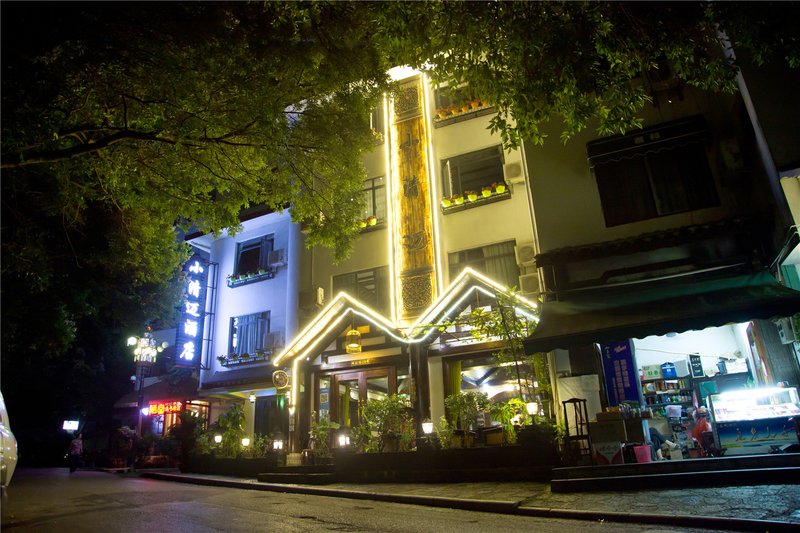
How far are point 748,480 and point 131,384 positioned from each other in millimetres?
31584

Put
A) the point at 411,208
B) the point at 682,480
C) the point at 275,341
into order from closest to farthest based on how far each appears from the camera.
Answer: the point at 682,480
the point at 411,208
the point at 275,341

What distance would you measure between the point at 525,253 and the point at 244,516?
10093 millimetres

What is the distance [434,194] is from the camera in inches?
632

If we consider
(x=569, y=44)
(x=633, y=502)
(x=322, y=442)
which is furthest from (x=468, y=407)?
(x=569, y=44)

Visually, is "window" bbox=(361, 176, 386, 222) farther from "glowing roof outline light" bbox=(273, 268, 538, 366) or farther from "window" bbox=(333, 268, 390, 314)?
"glowing roof outline light" bbox=(273, 268, 538, 366)

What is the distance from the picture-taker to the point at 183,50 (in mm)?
7637

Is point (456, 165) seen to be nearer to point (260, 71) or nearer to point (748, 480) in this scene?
point (260, 71)

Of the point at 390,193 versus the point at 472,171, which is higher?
the point at 472,171

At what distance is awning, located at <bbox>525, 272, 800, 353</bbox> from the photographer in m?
8.99

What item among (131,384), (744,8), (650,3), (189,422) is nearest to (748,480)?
(744,8)

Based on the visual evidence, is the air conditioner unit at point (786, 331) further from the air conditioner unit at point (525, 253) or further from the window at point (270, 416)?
the window at point (270, 416)

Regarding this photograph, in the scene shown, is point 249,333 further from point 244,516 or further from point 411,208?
point 244,516

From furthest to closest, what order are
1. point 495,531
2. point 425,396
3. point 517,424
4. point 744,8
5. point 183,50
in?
1. point 425,396
2. point 517,424
3. point 183,50
4. point 744,8
5. point 495,531

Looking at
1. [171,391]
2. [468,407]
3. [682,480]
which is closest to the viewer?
[682,480]
